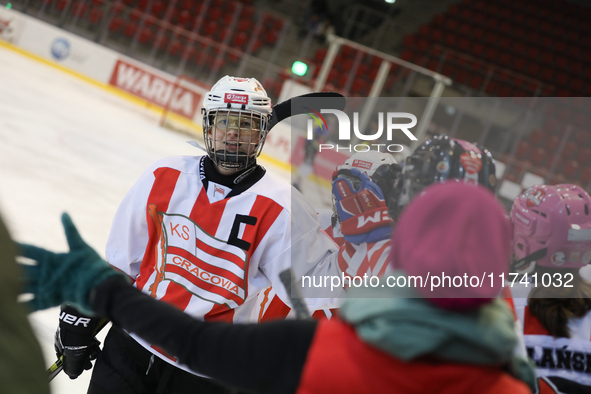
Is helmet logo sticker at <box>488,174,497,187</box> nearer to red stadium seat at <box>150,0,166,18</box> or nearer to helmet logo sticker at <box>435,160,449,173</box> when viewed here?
helmet logo sticker at <box>435,160,449,173</box>

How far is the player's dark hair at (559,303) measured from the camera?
1246 mm

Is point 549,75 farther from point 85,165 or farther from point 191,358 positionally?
point 191,358

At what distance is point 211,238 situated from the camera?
1.41 meters

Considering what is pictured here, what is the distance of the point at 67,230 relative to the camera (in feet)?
2.56

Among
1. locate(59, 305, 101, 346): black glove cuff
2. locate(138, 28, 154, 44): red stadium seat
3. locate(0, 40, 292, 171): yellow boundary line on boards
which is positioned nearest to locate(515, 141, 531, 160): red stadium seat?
locate(0, 40, 292, 171): yellow boundary line on boards

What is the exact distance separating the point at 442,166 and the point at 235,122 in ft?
2.81

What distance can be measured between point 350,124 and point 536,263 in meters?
0.58

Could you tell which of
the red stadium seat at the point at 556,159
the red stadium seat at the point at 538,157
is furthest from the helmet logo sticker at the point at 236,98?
the red stadium seat at the point at 556,159

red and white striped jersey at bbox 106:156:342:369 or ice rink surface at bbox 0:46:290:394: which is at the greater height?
red and white striped jersey at bbox 106:156:342:369

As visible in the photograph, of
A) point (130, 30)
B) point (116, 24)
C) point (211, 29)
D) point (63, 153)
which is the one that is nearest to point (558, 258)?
point (63, 153)

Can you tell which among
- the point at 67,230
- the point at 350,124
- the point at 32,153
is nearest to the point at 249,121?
the point at 350,124

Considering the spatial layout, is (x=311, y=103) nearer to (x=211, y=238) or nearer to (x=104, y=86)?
(x=211, y=238)

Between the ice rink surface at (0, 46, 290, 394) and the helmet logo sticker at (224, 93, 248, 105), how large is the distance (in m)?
0.85

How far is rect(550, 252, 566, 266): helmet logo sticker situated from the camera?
125cm
